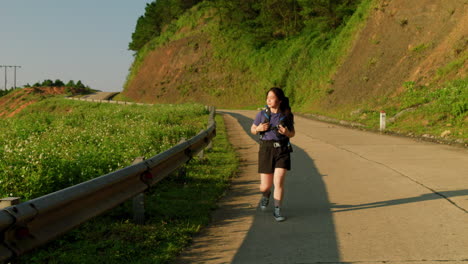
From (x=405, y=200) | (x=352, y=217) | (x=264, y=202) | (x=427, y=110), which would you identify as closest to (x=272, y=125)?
(x=264, y=202)

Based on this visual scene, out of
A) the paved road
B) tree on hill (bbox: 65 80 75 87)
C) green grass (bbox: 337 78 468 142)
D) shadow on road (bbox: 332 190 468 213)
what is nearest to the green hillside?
green grass (bbox: 337 78 468 142)

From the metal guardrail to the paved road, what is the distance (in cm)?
99

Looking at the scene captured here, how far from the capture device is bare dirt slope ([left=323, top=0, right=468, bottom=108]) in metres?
27.2

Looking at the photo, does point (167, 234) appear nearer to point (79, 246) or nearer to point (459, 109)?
point (79, 246)

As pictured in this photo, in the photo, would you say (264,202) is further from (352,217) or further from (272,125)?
(352,217)

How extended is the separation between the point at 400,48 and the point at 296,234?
29666 millimetres

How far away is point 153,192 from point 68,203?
3878 mm

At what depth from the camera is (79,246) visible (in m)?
5.25

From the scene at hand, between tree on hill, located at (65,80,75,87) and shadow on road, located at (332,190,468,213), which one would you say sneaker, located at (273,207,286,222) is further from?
tree on hill, located at (65,80,75,87)

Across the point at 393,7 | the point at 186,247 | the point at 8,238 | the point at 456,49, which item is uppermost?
the point at 393,7

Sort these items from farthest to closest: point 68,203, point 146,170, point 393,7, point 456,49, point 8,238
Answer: point 393,7, point 456,49, point 146,170, point 68,203, point 8,238

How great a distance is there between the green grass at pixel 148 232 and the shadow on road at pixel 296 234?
2.42 feet

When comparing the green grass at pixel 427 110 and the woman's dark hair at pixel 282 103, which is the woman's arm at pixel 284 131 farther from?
the green grass at pixel 427 110

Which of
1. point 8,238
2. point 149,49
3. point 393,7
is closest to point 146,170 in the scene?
point 8,238
